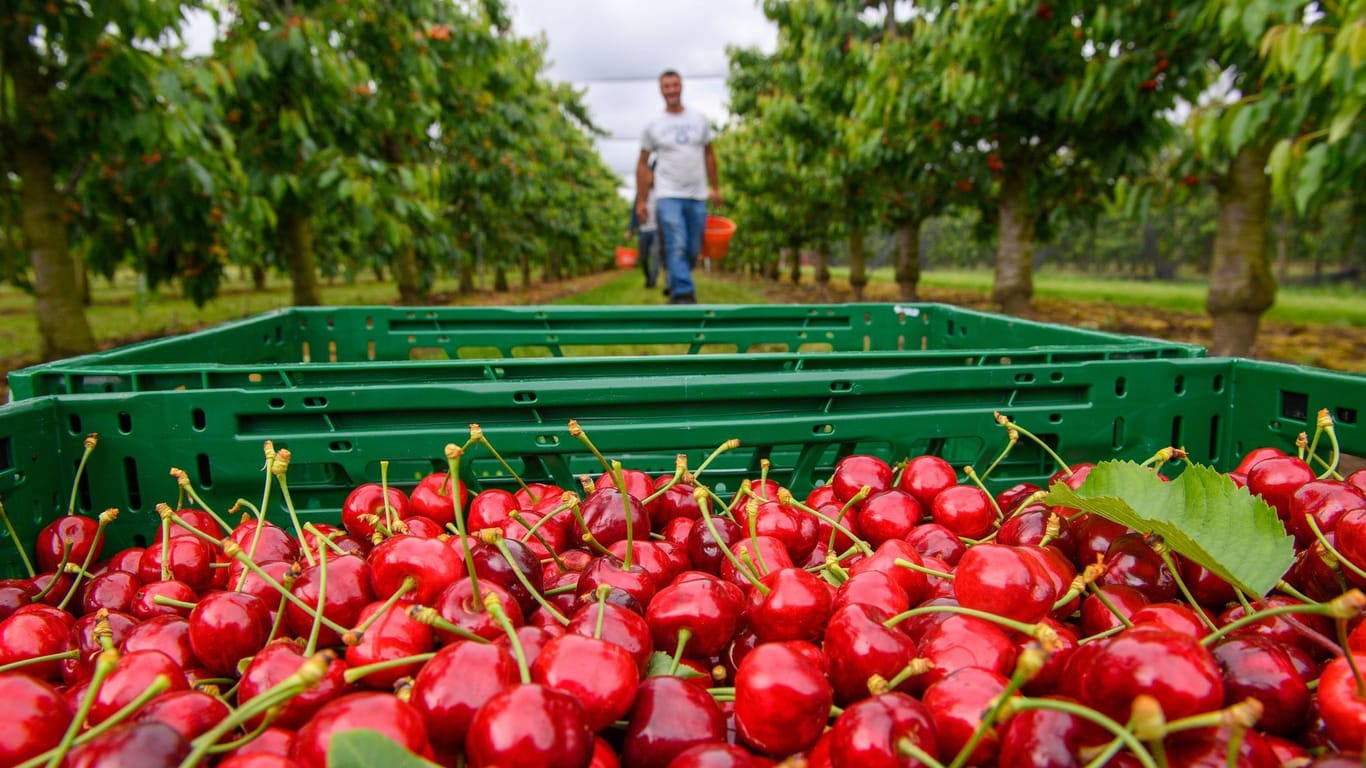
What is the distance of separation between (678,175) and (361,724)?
667cm

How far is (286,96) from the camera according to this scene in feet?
21.4

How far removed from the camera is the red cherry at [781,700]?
0.82 meters

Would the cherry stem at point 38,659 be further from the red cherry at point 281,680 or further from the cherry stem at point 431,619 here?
the cherry stem at point 431,619

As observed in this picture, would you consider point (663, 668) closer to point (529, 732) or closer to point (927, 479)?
point (529, 732)

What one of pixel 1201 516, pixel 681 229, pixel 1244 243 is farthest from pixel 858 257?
pixel 1201 516

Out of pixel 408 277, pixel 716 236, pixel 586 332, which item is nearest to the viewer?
pixel 586 332

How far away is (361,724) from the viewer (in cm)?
72

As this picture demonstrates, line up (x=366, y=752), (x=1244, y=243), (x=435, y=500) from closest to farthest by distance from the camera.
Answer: (x=366, y=752)
(x=435, y=500)
(x=1244, y=243)

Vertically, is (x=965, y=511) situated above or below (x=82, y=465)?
below

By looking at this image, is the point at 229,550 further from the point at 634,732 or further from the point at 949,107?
the point at 949,107

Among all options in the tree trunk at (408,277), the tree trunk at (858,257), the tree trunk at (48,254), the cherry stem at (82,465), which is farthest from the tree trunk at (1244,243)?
the tree trunk at (858,257)

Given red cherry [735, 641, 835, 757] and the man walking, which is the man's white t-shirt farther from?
red cherry [735, 641, 835, 757]

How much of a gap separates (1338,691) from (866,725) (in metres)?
0.50

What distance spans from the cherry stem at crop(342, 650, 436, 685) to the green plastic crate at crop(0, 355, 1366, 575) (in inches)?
23.4
